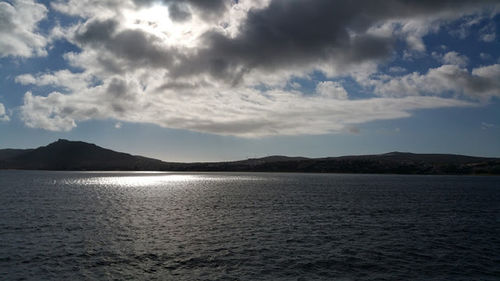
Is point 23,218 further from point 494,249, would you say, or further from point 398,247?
point 494,249

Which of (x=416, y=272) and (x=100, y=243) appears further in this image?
(x=100, y=243)

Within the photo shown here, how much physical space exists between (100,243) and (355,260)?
32543mm

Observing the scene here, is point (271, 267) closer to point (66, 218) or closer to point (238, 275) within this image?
point (238, 275)

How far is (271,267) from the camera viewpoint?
116 feet

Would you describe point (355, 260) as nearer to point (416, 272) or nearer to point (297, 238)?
point (416, 272)

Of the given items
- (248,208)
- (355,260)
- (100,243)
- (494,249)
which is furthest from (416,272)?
(248,208)

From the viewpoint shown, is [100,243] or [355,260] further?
[100,243]

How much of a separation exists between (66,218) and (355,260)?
55170 millimetres

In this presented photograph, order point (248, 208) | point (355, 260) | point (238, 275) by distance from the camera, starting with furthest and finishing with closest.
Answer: point (248, 208), point (355, 260), point (238, 275)

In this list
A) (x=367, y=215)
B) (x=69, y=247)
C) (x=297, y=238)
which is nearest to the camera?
(x=69, y=247)

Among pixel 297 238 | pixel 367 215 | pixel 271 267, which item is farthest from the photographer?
pixel 367 215

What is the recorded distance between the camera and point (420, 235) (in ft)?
170

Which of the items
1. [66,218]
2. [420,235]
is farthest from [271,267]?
[66,218]

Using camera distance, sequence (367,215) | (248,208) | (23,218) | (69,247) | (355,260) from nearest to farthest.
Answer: (355,260) < (69,247) < (23,218) < (367,215) < (248,208)
